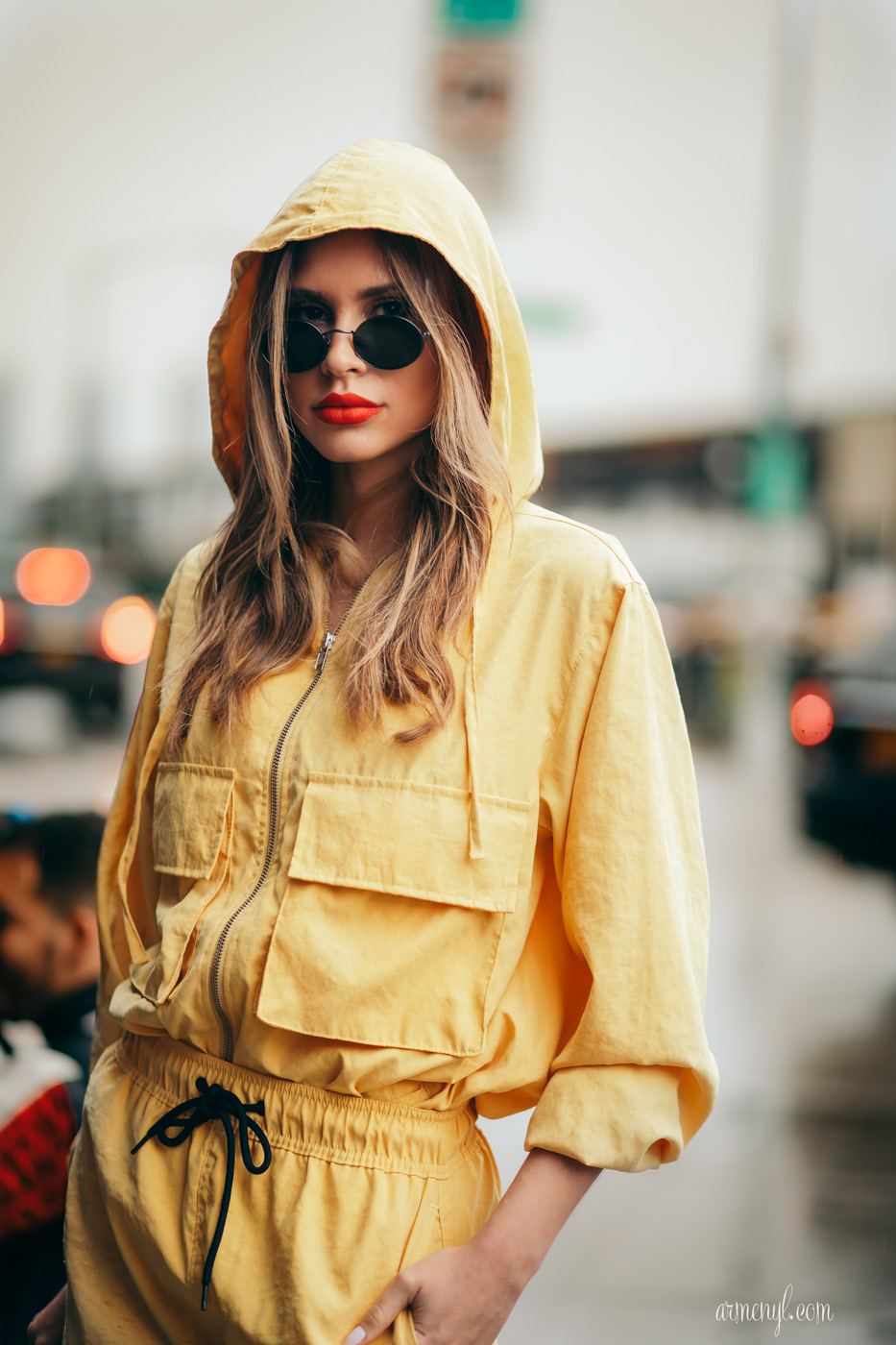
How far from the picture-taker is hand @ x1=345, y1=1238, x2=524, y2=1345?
1291 millimetres

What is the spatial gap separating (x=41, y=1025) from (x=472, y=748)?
1649 millimetres

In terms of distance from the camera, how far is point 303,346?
157cm

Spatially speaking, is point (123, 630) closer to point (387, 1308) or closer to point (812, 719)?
point (812, 719)

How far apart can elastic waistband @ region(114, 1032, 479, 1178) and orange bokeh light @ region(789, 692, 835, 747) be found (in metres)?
5.50

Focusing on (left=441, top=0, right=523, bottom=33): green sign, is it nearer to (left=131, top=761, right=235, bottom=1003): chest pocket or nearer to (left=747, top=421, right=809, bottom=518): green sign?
(left=131, top=761, right=235, bottom=1003): chest pocket

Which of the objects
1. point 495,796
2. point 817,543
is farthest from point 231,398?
point 817,543

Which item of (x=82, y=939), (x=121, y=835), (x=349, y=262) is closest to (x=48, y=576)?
(x=82, y=939)

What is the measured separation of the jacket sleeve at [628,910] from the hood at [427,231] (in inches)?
14.1

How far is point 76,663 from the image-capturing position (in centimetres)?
1216

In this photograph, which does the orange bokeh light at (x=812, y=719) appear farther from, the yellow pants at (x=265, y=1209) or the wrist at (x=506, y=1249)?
the wrist at (x=506, y=1249)

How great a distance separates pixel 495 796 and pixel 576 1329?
218 centimetres

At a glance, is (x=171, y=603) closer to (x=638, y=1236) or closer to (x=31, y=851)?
(x=31, y=851)

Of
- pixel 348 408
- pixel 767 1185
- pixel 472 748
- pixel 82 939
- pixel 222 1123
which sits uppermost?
pixel 348 408

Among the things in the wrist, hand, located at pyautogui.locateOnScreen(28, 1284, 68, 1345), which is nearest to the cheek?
the wrist
